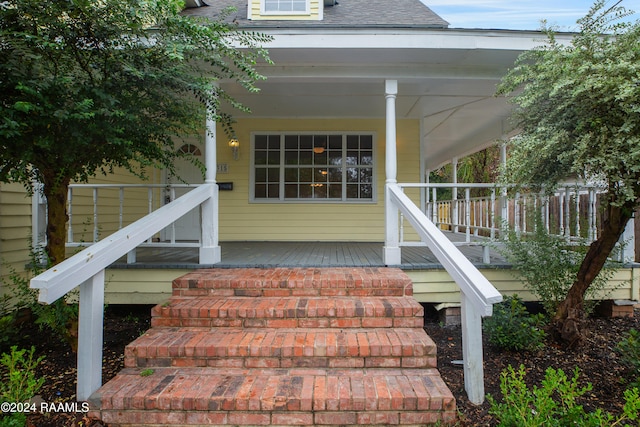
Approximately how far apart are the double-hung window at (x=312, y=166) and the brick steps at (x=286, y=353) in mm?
4004

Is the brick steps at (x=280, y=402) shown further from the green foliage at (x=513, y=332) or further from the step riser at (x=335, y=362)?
the green foliage at (x=513, y=332)

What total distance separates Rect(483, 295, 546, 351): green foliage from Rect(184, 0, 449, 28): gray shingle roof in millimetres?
4099

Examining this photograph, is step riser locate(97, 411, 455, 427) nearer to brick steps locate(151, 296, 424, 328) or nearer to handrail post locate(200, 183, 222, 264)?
brick steps locate(151, 296, 424, 328)

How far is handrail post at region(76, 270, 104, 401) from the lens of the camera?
218 cm

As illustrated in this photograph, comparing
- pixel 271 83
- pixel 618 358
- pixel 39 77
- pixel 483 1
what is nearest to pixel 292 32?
pixel 271 83

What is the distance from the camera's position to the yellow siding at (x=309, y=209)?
619cm

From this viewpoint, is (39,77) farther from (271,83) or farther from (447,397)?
(447,397)

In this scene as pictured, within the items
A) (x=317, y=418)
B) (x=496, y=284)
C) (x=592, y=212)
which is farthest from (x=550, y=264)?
(x=317, y=418)

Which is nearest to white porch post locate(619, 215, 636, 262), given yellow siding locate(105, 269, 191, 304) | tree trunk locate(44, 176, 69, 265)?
yellow siding locate(105, 269, 191, 304)

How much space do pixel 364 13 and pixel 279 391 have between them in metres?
5.75

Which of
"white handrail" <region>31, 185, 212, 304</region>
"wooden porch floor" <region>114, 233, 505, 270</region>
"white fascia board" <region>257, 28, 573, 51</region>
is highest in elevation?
"white fascia board" <region>257, 28, 573, 51</region>

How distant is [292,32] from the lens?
3742mm

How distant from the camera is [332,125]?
6312 millimetres

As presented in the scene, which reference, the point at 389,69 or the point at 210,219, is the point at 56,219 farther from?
the point at 389,69
